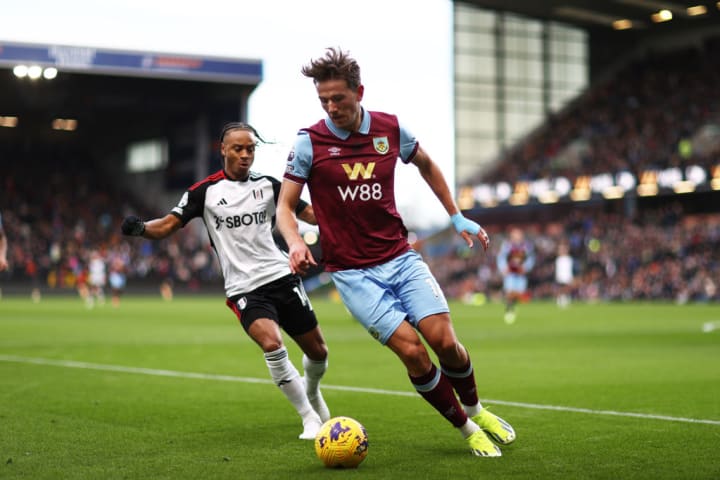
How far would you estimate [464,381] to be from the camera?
6605mm

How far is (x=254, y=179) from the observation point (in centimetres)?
782

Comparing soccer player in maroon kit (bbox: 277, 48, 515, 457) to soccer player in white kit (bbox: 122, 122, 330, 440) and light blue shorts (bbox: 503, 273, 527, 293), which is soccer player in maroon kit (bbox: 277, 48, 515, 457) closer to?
soccer player in white kit (bbox: 122, 122, 330, 440)

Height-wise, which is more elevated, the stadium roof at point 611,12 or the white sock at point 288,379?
the stadium roof at point 611,12

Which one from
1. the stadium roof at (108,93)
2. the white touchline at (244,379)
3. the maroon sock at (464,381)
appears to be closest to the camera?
the maroon sock at (464,381)

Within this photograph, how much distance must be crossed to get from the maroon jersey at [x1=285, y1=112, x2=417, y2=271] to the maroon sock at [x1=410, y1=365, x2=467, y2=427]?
79 centimetres

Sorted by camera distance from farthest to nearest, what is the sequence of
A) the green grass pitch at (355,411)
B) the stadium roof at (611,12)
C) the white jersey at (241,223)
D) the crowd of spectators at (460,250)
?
1. the stadium roof at (611,12)
2. the crowd of spectators at (460,250)
3. the white jersey at (241,223)
4. the green grass pitch at (355,411)

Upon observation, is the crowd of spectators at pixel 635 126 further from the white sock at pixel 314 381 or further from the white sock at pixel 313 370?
the white sock at pixel 313 370

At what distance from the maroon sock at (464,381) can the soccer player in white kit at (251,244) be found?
127 centimetres

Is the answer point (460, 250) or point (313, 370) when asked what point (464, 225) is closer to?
point (313, 370)

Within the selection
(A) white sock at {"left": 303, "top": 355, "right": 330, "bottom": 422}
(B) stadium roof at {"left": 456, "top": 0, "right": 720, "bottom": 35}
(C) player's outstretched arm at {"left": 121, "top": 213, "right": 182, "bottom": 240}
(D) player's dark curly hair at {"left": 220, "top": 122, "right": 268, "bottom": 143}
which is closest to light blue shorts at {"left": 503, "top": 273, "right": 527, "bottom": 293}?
(A) white sock at {"left": 303, "top": 355, "right": 330, "bottom": 422}

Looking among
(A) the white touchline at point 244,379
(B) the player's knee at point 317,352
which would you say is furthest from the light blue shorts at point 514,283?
(B) the player's knee at point 317,352

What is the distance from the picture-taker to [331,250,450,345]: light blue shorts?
6264mm

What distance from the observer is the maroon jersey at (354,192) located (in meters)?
6.35

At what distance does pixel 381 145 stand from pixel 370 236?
1.93ft
